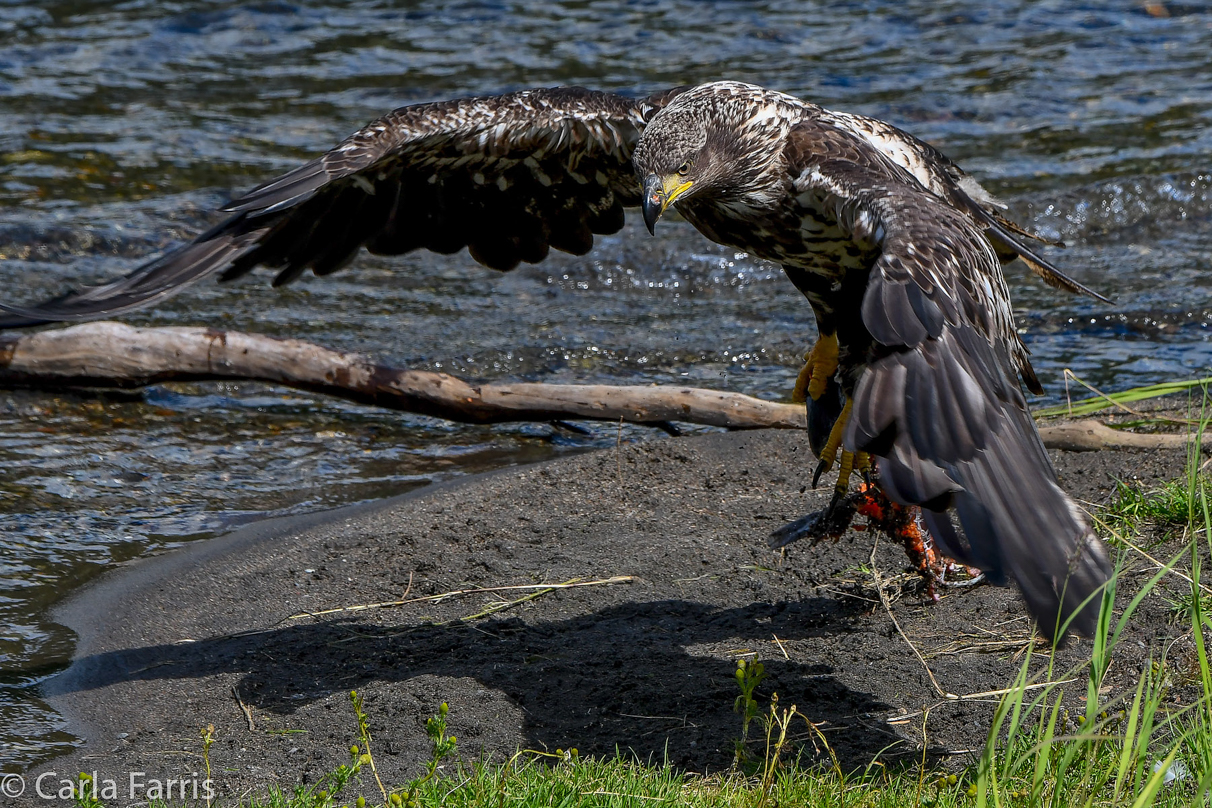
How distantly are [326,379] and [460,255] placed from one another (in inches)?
134

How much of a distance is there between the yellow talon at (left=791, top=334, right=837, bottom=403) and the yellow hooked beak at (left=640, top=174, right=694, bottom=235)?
2.86 feet

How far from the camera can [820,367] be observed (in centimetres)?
453

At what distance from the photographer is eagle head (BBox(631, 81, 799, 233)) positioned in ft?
13.0

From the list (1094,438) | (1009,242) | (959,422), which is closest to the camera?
(959,422)

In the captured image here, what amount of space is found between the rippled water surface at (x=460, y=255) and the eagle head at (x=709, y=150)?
2387 mm

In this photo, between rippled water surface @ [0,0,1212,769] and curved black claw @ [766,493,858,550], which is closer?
curved black claw @ [766,493,858,550]

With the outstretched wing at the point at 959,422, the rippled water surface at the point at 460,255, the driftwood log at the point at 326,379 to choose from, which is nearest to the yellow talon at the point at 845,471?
the outstretched wing at the point at 959,422

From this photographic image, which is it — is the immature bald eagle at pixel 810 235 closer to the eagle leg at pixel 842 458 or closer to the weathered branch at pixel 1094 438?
the eagle leg at pixel 842 458

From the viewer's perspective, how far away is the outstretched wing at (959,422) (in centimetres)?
274

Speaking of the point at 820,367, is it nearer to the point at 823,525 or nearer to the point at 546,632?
the point at 823,525

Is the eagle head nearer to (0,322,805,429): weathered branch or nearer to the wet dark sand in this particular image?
the wet dark sand

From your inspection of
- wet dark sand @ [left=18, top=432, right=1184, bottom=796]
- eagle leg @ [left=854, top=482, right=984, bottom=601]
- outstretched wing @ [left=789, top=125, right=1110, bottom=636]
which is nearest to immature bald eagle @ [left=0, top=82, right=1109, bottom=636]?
outstretched wing @ [left=789, top=125, right=1110, bottom=636]

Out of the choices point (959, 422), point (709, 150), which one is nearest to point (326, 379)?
point (709, 150)

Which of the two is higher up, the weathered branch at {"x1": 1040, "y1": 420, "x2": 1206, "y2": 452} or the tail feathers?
the tail feathers
